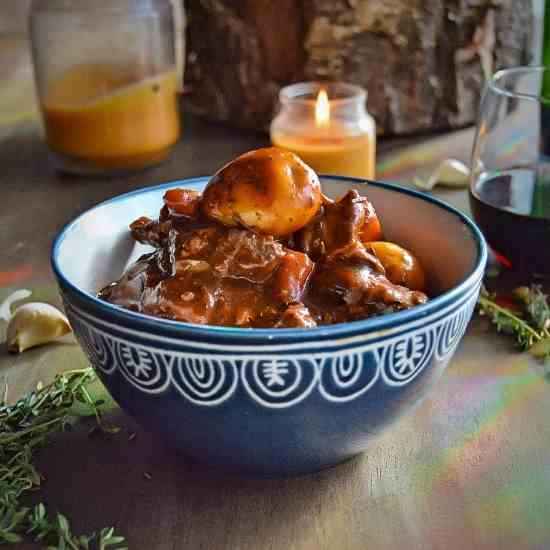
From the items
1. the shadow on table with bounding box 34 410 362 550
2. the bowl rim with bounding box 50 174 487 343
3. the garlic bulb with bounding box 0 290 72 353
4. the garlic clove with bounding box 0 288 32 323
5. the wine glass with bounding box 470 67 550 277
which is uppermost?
the bowl rim with bounding box 50 174 487 343

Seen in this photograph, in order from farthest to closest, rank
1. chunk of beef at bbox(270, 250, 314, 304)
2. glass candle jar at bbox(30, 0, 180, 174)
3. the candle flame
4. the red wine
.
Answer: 1. glass candle jar at bbox(30, 0, 180, 174)
2. the candle flame
3. the red wine
4. chunk of beef at bbox(270, 250, 314, 304)

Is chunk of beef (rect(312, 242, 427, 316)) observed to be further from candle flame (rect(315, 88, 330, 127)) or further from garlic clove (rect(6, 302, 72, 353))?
candle flame (rect(315, 88, 330, 127))

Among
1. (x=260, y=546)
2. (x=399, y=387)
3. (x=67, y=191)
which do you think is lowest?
(x=67, y=191)

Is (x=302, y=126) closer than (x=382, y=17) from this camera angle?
Yes

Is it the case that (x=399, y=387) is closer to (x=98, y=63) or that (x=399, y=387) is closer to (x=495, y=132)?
(x=495, y=132)

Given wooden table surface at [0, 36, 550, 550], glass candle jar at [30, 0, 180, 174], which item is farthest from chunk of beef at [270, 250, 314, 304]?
glass candle jar at [30, 0, 180, 174]

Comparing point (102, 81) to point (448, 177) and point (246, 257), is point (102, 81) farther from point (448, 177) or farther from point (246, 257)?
point (246, 257)

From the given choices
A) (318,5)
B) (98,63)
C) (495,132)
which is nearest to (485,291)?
(495,132)
